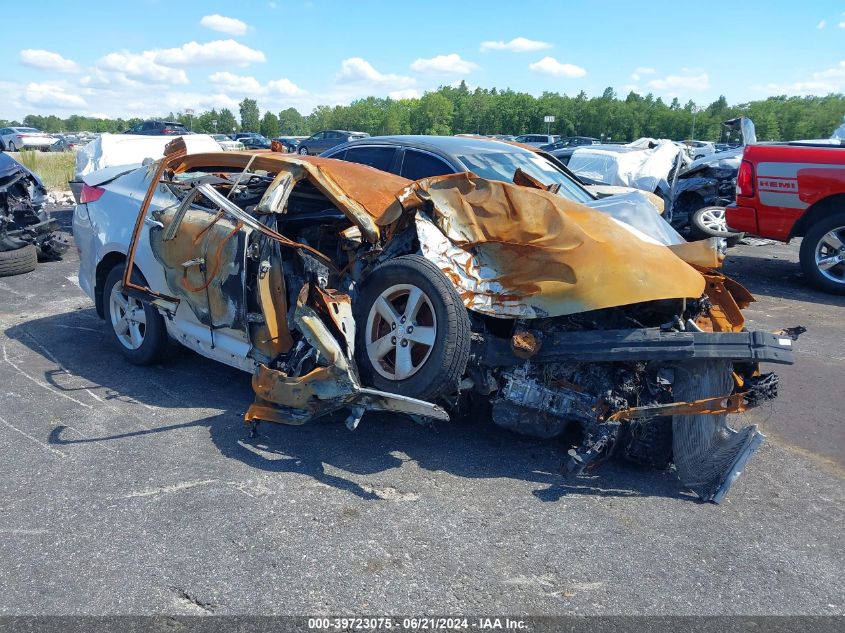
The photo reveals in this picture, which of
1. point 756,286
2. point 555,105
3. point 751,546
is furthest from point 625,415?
point 555,105

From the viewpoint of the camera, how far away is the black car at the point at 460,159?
6.35m

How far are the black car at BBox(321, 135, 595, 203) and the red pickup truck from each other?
9.59ft

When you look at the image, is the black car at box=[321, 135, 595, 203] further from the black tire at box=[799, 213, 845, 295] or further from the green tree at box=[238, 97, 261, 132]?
the green tree at box=[238, 97, 261, 132]

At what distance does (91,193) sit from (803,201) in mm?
7991

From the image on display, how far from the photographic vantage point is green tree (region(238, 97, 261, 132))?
84.6 m

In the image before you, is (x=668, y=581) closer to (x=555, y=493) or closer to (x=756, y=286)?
(x=555, y=493)

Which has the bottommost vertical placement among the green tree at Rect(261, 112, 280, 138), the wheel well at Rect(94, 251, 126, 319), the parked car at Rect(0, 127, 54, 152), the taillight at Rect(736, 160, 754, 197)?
the wheel well at Rect(94, 251, 126, 319)

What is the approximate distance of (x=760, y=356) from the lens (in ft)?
10.9

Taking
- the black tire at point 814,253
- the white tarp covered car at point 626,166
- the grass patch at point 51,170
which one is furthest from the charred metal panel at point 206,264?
the grass patch at point 51,170

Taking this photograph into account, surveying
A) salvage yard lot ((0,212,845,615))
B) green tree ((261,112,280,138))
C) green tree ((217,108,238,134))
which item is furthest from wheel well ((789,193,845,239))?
green tree ((217,108,238,134))

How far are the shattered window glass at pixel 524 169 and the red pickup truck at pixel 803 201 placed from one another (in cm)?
306

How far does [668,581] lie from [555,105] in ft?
247

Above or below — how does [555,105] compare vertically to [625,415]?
above

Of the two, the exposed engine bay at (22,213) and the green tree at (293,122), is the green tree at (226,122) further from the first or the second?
the exposed engine bay at (22,213)
